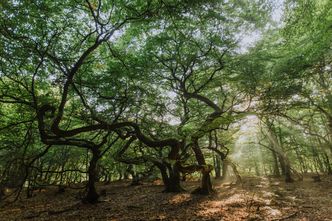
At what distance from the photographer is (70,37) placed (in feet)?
28.9

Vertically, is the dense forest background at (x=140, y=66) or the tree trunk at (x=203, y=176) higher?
the dense forest background at (x=140, y=66)

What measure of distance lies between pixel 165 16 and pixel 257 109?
7726 millimetres

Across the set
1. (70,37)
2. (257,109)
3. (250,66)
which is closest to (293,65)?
(250,66)

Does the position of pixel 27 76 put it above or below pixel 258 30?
below

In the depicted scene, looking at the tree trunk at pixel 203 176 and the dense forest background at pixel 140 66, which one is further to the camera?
the tree trunk at pixel 203 176

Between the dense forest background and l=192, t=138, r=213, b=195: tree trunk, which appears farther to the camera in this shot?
l=192, t=138, r=213, b=195: tree trunk

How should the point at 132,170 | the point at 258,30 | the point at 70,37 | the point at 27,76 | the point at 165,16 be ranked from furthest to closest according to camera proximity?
the point at 132,170, the point at 258,30, the point at 27,76, the point at 70,37, the point at 165,16

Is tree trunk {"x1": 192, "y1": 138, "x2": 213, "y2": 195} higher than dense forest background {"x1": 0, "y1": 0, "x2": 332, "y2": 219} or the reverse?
the reverse

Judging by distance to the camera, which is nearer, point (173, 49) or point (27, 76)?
point (27, 76)

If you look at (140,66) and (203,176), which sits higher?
(140,66)

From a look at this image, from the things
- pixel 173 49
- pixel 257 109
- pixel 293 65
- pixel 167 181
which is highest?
pixel 173 49

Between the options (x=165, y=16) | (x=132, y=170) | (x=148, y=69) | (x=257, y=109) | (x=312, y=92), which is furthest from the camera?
(x=132, y=170)

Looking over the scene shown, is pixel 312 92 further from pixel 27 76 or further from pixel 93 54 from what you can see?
pixel 27 76

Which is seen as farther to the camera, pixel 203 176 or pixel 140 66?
pixel 203 176
